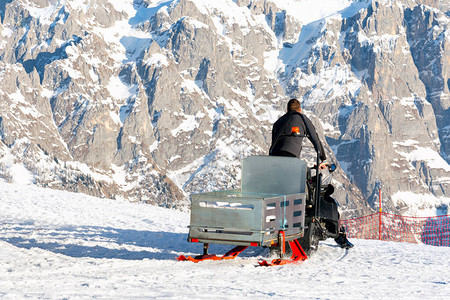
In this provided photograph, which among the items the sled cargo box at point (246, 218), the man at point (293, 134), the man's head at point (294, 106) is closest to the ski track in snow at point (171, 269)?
the sled cargo box at point (246, 218)

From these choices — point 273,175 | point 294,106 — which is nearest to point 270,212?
point 273,175

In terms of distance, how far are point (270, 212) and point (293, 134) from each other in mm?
2083

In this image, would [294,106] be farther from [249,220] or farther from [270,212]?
[249,220]

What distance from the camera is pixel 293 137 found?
10906mm

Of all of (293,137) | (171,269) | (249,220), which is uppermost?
(293,137)

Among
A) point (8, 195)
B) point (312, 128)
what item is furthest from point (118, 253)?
point (8, 195)

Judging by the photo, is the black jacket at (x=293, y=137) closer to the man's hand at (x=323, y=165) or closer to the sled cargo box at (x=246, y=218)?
the man's hand at (x=323, y=165)

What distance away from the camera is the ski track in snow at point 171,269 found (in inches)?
288

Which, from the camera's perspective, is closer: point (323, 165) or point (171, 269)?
point (171, 269)

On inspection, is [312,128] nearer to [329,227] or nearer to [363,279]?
[329,227]

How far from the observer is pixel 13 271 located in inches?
325

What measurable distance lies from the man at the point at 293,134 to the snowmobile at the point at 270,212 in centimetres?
27

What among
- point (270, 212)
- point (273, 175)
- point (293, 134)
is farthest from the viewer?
point (273, 175)

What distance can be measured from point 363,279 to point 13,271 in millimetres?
5398
